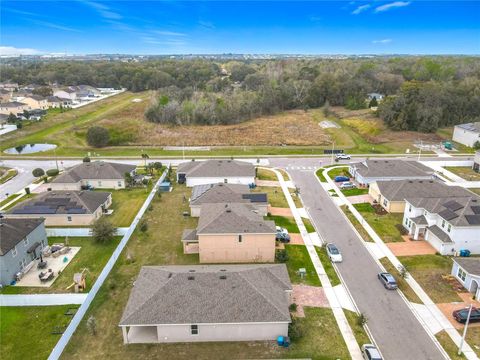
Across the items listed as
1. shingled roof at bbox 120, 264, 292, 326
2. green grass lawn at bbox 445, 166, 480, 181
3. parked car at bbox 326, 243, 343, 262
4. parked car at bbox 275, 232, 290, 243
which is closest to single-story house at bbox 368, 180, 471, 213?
parked car at bbox 326, 243, 343, 262

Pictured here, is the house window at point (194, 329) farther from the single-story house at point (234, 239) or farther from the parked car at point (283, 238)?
the parked car at point (283, 238)

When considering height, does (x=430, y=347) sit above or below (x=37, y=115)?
below

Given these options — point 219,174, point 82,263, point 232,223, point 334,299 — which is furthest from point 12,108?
point 334,299

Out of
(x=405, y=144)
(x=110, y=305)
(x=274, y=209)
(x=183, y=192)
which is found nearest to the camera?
(x=110, y=305)

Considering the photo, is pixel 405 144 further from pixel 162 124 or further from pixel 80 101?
pixel 80 101

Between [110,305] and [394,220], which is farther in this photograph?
[394,220]

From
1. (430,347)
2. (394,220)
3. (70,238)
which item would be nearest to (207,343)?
(430,347)

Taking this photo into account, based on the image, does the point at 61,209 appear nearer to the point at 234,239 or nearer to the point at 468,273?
the point at 234,239
